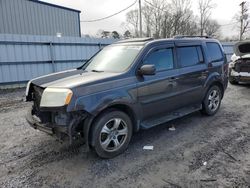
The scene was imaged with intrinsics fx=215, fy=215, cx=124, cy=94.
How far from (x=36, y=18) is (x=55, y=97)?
15.1 meters

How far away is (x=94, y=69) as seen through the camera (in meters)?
4.29

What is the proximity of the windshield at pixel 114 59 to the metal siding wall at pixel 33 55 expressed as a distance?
6497mm

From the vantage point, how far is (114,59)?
4199mm

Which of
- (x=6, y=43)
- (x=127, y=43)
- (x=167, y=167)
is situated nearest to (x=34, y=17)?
(x=6, y=43)

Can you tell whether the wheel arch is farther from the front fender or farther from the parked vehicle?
the parked vehicle

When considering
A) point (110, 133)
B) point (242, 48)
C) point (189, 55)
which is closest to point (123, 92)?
point (110, 133)

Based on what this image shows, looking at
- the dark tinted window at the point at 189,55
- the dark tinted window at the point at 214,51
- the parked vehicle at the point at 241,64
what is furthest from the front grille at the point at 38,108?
the parked vehicle at the point at 241,64

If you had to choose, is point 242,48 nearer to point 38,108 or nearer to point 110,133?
point 110,133

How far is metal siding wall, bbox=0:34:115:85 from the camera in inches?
373

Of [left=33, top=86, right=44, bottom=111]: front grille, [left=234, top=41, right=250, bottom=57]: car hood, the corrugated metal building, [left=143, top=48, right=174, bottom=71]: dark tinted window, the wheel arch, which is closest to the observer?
the wheel arch

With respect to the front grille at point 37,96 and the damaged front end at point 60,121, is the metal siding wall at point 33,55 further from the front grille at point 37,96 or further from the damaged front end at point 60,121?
the damaged front end at point 60,121

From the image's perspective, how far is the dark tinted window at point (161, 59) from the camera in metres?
4.04

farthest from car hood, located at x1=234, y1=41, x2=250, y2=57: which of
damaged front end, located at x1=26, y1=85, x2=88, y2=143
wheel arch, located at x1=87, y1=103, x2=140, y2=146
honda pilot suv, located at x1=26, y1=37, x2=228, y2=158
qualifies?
damaged front end, located at x1=26, y1=85, x2=88, y2=143

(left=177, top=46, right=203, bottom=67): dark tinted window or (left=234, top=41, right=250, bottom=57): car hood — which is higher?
(left=234, top=41, right=250, bottom=57): car hood
